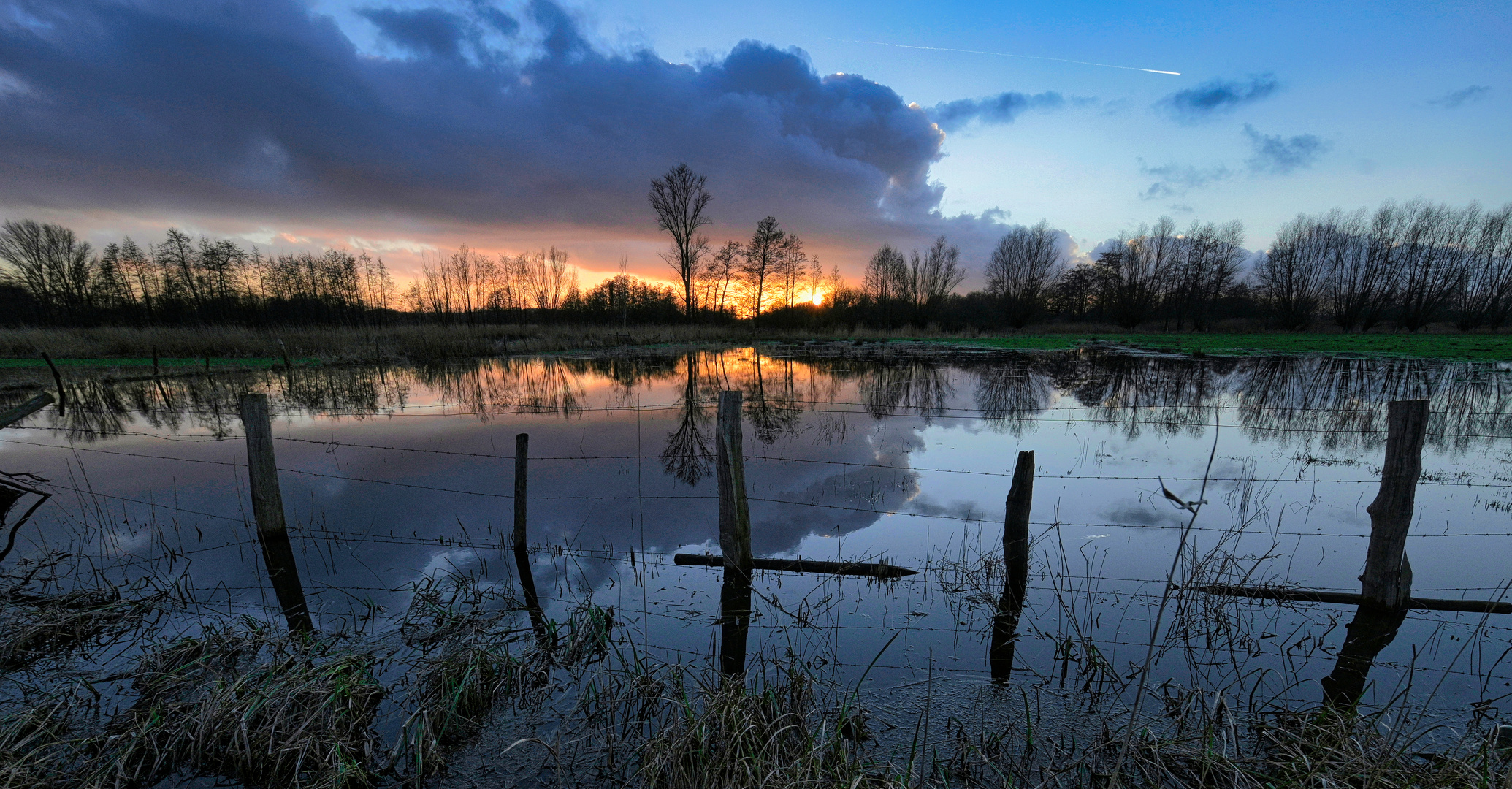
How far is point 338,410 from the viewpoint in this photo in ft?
44.2

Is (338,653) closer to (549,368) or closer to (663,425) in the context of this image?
(663,425)

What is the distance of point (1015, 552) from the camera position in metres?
4.54

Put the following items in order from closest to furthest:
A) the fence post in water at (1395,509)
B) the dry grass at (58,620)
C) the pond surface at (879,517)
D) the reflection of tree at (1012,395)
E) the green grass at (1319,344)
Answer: the dry grass at (58,620) < the fence post in water at (1395,509) < the pond surface at (879,517) < the reflection of tree at (1012,395) < the green grass at (1319,344)

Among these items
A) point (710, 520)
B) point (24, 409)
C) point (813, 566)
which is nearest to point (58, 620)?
point (24, 409)

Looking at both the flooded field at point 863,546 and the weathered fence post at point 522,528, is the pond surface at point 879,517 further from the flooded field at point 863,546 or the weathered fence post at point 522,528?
the weathered fence post at point 522,528

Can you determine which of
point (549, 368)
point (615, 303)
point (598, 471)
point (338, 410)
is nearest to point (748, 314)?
point (615, 303)

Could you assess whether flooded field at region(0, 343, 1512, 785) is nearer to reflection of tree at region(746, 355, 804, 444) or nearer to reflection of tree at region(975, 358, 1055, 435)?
reflection of tree at region(746, 355, 804, 444)

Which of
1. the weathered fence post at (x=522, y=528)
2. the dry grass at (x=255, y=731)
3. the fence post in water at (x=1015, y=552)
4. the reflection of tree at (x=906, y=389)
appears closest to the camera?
the dry grass at (x=255, y=731)

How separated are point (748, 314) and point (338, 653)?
49.2 meters

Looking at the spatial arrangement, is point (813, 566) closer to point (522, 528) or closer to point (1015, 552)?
point (1015, 552)

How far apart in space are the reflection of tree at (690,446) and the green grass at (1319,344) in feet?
90.4

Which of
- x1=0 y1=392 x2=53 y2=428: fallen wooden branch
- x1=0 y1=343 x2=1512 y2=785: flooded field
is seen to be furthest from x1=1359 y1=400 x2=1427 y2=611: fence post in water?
x1=0 y1=392 x2=53 y2=428: fallen wooden branch

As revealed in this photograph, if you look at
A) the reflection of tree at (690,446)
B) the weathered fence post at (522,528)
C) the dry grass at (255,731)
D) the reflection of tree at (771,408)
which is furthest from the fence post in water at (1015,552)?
the reflection of tree at (771,408)

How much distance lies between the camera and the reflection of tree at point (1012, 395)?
40.0 ft
